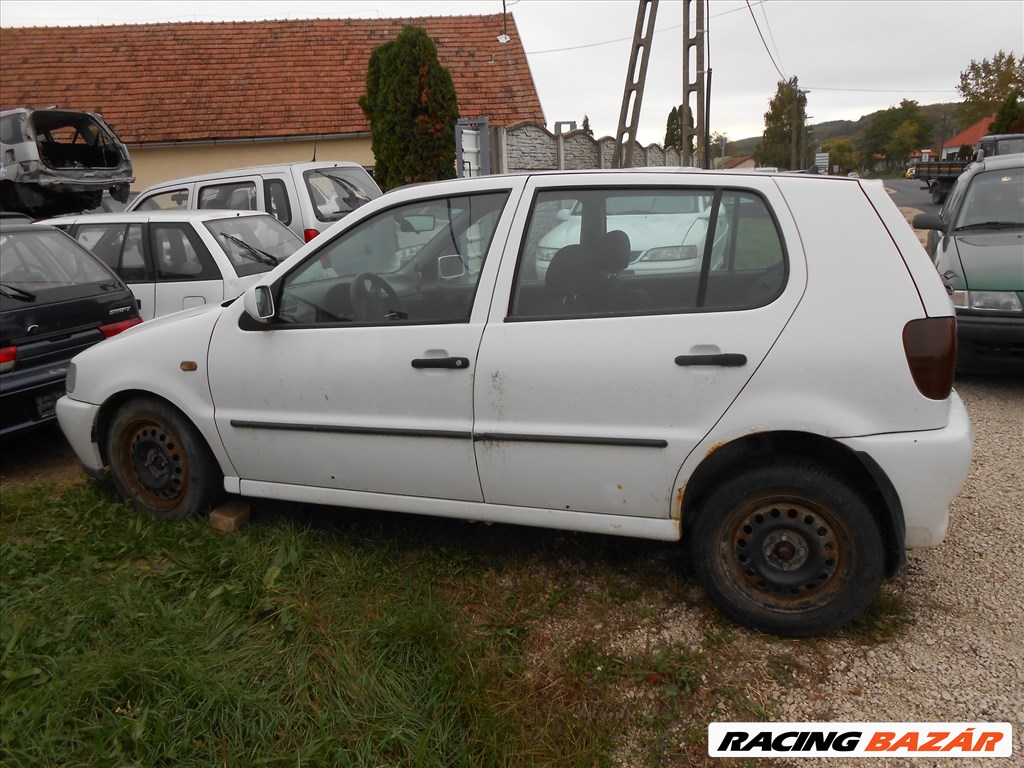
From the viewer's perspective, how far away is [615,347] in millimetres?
2988

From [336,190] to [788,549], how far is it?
7.06 meters

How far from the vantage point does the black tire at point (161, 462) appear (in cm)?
390

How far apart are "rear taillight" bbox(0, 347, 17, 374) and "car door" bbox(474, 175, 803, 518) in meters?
3.31

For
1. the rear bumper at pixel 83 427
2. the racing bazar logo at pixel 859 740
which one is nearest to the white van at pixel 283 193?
the rear bumper at pixel 83 427

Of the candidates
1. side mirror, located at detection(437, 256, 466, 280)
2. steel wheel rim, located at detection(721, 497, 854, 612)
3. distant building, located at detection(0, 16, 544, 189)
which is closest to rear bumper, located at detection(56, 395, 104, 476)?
side mirror, located at detection(437, 256, 466, 280)

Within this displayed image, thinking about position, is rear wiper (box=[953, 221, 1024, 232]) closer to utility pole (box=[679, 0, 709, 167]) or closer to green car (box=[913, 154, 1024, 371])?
green car (box=[913, 154, 1024, 371])

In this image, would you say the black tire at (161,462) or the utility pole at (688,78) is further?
the utility pole at (688,78)

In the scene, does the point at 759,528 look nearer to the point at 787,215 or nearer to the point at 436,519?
the point at 787,215

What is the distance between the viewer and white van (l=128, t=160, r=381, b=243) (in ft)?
27.1

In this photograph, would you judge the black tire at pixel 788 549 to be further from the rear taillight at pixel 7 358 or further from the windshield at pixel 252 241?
the windshield at pixel 252 241

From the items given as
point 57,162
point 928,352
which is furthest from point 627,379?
point 57,162

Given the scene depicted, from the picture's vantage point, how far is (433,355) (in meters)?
3.24

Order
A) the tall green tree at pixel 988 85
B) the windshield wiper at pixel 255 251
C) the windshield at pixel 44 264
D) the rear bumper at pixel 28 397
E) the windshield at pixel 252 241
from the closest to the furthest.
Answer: the rear bumper at pixel 28 397
the windshield at pixel 44 264
the windshield at pixel 252 241
the windshield wiper at pixel 255 251
the tall green tree at pixel 988 85

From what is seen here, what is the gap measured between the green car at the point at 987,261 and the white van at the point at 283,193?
5.71 meters
